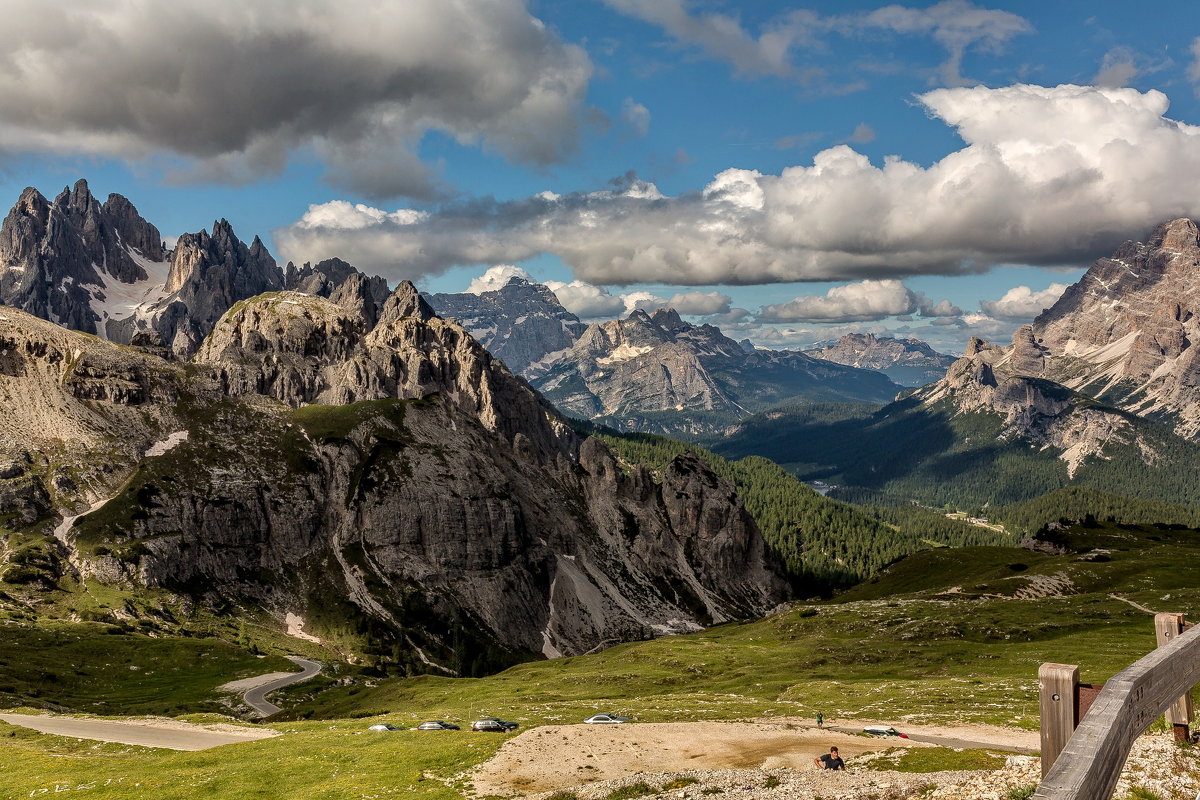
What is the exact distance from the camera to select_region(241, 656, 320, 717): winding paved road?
457 ft

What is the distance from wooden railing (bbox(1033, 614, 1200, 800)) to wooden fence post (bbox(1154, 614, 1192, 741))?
9.86 feet

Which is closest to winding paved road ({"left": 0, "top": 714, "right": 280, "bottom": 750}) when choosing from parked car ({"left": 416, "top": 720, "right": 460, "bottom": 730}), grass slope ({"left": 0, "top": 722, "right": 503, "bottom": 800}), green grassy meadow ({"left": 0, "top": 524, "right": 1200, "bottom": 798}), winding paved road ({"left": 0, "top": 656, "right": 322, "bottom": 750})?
winding paved road ({"left": 0, "top": 656, "right": 322, "bottom": 750})

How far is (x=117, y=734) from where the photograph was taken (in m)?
82.4

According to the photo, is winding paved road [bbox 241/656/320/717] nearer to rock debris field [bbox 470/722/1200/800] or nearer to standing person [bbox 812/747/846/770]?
rock debris field [bbox 470/722/1200/800]

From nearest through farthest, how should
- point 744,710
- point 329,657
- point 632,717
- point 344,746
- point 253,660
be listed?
point 344,746, point 632,717, point 744,710, point 253,660, point 329,657

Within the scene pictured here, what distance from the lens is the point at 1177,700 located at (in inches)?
609

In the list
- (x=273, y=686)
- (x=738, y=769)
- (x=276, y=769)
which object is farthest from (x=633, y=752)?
(x=273, y=686)

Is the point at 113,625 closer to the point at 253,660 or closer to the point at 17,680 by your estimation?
the point at 253,660

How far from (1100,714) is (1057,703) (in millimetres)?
1011

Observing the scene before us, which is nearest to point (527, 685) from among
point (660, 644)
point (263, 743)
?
point (660, 644)

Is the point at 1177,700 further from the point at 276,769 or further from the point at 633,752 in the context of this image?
the point at 276,769

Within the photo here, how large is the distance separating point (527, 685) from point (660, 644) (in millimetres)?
49965

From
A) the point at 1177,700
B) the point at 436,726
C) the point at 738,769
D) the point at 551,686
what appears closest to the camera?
the point at 1177,700

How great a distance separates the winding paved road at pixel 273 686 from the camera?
5487 inches
